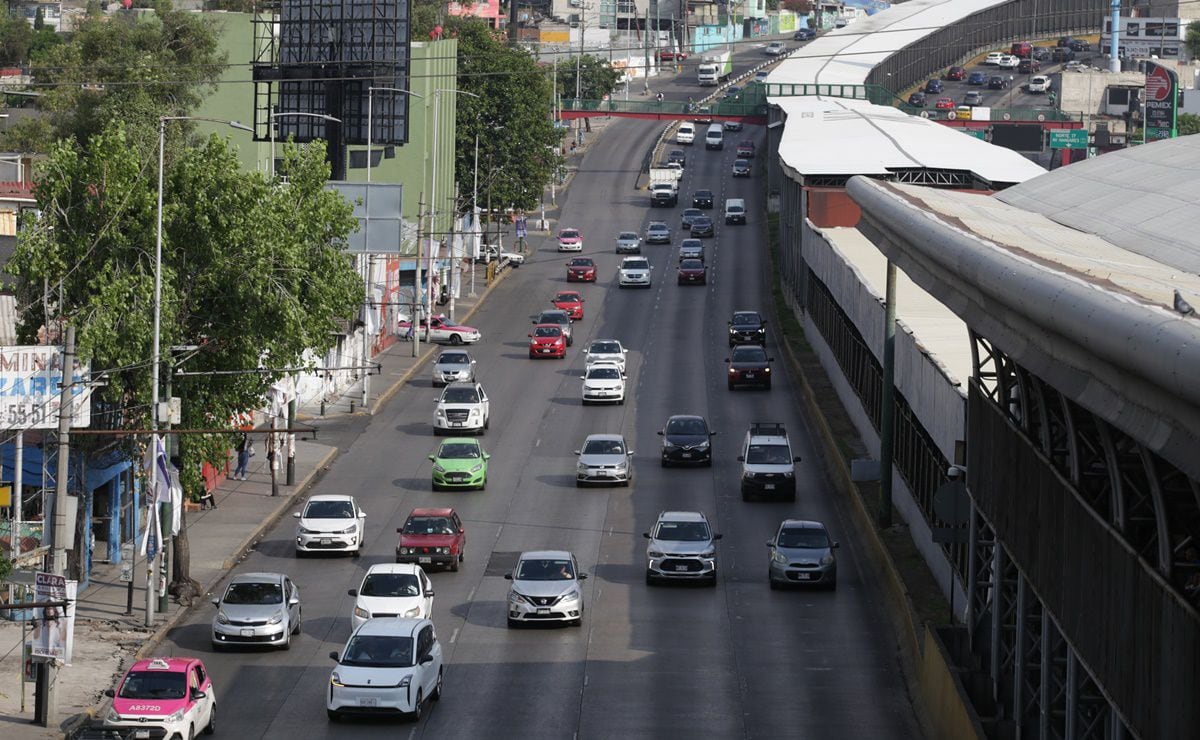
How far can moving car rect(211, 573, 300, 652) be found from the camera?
39.0 meters

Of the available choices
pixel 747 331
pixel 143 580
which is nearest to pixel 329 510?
pixel 143 580

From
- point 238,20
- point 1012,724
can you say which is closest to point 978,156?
point 238,20

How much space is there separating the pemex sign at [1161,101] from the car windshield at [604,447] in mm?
107829

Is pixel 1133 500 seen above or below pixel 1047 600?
above

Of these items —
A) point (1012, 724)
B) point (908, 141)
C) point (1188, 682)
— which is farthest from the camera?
point (908, 141)

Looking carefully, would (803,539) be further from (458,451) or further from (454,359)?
(454,359)

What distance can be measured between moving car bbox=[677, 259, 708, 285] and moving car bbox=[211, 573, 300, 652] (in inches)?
2536

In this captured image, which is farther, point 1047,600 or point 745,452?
point 745,452

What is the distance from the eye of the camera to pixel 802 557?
1743 inches

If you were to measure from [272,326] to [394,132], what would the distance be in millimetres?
41887

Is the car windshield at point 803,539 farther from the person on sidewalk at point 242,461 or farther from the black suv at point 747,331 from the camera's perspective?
the black suv at point 747,331

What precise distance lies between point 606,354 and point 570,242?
4171 centimetres

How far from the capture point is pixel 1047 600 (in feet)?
79.0

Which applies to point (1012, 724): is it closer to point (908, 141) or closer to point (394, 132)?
point (394, 132)
